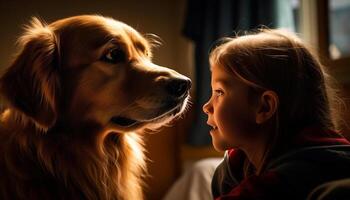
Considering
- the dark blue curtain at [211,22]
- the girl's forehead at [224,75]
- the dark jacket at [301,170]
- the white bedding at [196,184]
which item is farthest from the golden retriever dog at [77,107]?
the dark blue curtain at [211,22]

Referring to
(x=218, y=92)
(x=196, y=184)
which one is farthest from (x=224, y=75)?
(x=196, y=184)

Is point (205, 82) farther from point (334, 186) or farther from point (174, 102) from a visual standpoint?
point (334, 186)

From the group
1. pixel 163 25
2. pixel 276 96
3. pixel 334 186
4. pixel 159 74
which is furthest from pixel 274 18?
pixel 334 186

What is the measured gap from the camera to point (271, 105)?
3.10ft

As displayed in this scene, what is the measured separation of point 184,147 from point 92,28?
1.76 m

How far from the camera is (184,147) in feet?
9.27

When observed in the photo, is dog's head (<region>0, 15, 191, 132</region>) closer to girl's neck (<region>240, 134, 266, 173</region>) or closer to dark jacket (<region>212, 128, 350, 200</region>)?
girl's neck (<region>240, 134, 266, 173</region>)

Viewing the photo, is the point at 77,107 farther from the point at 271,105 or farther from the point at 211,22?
the point at 211,22

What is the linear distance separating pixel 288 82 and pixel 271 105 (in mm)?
66

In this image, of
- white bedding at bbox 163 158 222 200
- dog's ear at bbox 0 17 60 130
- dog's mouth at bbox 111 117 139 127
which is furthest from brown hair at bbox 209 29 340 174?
white bedding at bbox 163 158 222 200

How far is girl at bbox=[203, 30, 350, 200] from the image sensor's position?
896 millimetres

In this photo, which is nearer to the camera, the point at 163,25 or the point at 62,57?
the point at 62,57

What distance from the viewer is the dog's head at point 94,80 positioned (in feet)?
3.68

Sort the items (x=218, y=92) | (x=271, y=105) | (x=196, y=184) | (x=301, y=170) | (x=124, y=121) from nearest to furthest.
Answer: (x=301, y=170) < (x=271, y=105) < (x=218, y=92) < (x=124, y=121) < (x=196, y=184)
